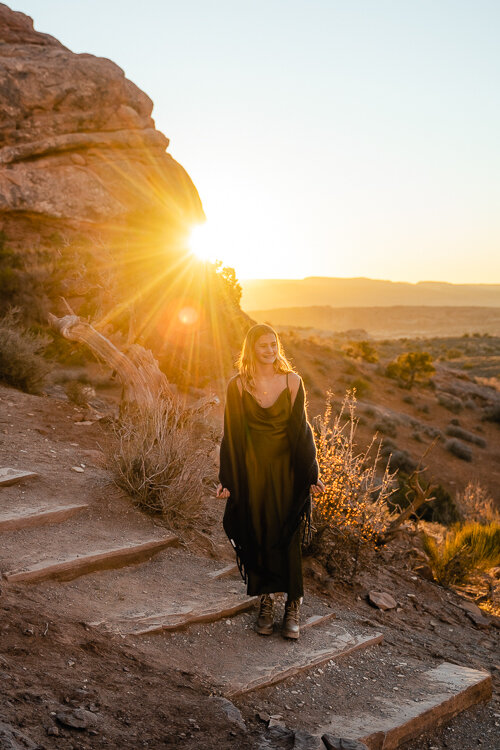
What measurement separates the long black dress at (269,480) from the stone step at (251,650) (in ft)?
0.98

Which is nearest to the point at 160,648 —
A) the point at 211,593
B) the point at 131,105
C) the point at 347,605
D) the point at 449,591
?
the point at 211,593

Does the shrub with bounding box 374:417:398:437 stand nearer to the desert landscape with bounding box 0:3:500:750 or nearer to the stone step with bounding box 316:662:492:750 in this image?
the desert landscape with bounding box 0:3:500:750

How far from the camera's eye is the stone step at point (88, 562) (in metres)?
3.73

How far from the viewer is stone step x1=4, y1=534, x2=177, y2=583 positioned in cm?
373

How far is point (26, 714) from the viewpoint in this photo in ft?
7.89

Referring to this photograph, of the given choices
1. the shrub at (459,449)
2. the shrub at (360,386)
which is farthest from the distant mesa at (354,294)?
the shrub at (459,449)

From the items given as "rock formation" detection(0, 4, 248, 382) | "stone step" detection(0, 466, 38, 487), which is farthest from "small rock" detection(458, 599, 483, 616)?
"rock formation" detection(0, 4, 248, 382)

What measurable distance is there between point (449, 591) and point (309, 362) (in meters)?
18.7

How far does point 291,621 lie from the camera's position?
4008 mm

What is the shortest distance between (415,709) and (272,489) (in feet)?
4.86

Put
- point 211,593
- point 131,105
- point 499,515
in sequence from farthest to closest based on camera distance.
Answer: point 131,105, point 499,515, point 211,593

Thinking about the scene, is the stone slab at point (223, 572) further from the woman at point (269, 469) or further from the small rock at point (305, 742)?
the small rock at point (305, 742)

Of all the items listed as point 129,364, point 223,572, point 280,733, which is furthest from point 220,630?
point 129,364

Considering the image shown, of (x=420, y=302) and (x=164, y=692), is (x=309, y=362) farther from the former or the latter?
(x=420, y=302)
